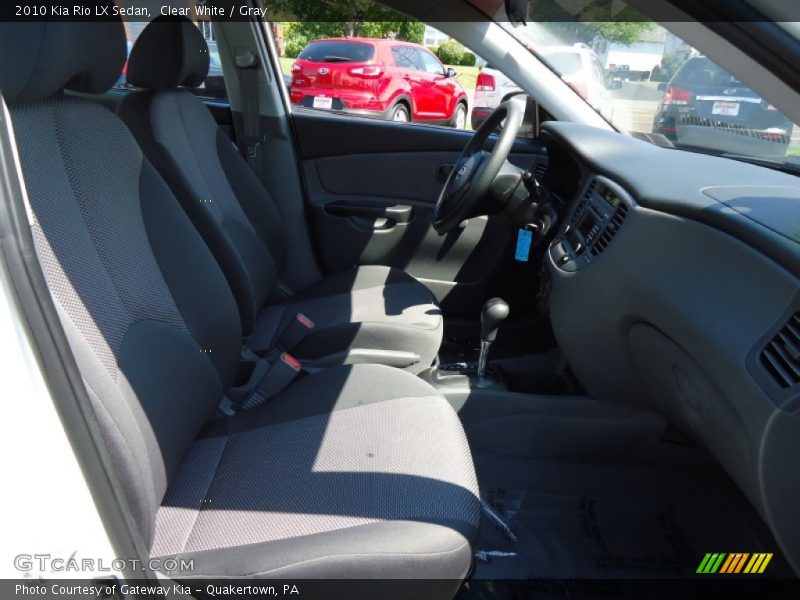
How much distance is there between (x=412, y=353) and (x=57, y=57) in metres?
1.16

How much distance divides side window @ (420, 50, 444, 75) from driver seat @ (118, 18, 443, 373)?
8.51 ft

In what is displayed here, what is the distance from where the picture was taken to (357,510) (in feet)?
3.84

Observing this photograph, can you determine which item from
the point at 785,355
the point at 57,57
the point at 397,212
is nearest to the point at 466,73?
the point at 397,212

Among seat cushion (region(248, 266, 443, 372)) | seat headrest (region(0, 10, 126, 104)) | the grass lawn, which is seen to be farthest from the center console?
the grass lawn

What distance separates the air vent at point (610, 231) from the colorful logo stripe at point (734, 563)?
79 cm

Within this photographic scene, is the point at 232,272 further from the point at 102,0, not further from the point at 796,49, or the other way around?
the point at 796,49

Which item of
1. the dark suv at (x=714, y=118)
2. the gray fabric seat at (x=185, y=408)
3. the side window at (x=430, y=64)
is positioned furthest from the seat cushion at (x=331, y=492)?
the side window at (x=430, y=64)

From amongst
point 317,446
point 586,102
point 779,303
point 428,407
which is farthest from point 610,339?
point 586,102

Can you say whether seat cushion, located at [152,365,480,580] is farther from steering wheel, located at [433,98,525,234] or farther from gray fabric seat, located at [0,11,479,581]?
steering wheel, located at [433,98,525,234]

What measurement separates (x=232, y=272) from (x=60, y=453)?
1.07 m

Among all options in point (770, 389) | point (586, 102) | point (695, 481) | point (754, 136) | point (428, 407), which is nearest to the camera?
point (770, 389)

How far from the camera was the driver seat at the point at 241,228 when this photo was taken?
6.01 ft

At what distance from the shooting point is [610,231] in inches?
61.3

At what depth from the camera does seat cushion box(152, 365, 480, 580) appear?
1.09 m
